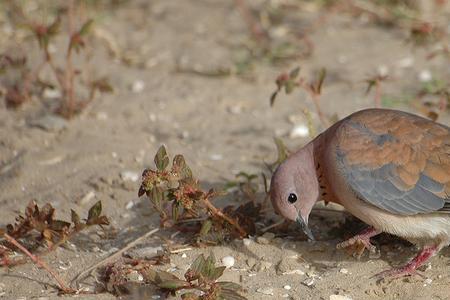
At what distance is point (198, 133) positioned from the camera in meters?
5.98

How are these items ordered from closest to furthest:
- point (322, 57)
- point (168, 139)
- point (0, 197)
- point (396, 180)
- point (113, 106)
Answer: point (396, 180) < point (0, 197) < point (168, 139) < point (113, 106) < point (322, 57)

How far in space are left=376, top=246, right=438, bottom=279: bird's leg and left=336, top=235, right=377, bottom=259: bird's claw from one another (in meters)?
0.14

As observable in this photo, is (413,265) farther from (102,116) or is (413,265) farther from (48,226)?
(102,116)

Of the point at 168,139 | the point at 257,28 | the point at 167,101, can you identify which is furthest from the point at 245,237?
the point at 257,28

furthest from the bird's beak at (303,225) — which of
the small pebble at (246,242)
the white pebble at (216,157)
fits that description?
the white pebble at (216,157)

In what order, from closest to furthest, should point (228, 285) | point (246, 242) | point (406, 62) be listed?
point (228, 285) → point (246, 242) → point (406, 62)

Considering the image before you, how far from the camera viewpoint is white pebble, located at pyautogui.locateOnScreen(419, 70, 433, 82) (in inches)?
257

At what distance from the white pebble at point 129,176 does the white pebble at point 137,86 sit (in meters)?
1.40

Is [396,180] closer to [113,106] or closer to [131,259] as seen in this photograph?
[131,259]

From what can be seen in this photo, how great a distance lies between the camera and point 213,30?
7.57 meters

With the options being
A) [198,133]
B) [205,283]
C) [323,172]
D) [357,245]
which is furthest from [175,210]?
[198,133]

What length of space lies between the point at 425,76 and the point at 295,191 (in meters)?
2.62

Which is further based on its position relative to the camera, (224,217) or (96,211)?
(224,217)

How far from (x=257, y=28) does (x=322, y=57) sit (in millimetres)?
732
